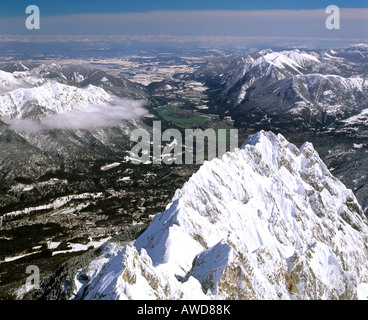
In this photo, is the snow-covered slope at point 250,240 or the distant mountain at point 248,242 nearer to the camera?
the snow-covered slope at point 250,240

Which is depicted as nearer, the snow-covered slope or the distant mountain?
the snow-covered slope

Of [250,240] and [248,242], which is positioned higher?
[250,240]

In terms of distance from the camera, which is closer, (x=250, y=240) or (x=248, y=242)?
(x=248, y=242)
